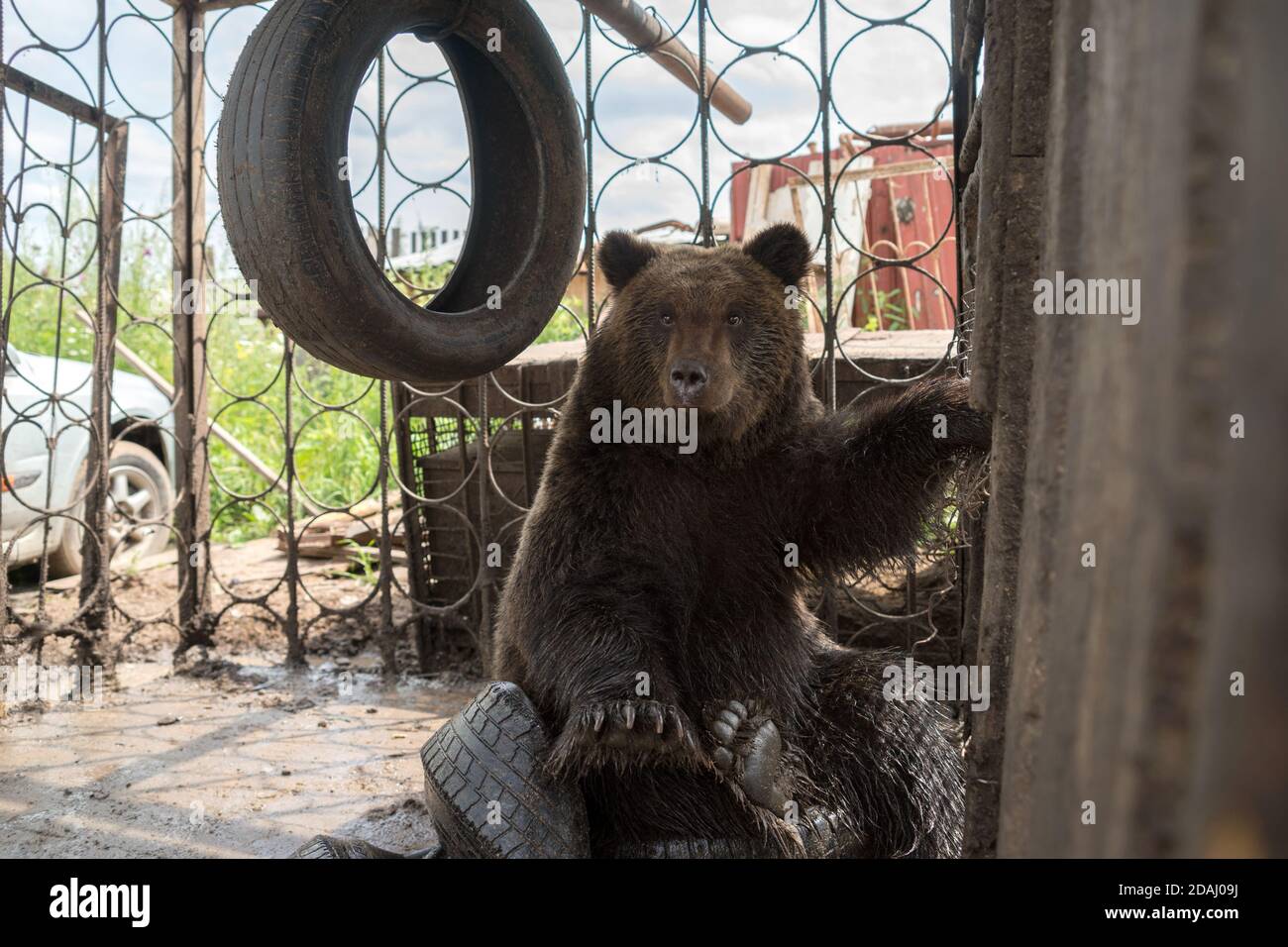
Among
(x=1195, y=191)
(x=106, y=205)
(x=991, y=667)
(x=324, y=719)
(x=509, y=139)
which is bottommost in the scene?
(x=324, y=719)

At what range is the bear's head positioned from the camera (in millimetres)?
3014

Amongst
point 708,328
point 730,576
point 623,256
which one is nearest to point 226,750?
point 730,576

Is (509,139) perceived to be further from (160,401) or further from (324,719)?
(160,401)

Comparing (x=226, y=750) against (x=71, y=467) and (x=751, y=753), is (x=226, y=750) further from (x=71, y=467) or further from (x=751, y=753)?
(x=71, y=467)

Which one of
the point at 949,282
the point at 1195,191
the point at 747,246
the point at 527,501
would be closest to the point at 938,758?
the point at 747,246

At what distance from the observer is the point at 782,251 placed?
3346mm

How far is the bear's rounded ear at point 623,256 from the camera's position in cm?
340

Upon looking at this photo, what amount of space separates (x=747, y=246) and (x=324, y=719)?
10.1 feet

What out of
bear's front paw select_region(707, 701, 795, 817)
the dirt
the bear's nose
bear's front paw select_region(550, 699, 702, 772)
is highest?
the bear's nose

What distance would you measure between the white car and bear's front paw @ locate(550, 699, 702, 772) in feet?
16.3

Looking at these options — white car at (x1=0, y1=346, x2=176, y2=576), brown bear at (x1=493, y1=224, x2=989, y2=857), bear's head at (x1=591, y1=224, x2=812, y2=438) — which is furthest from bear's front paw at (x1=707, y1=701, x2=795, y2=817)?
white car at (x1=0, y1=346, x2=176, y2=576)

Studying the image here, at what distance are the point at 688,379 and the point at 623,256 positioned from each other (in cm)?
73

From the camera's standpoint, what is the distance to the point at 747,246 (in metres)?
3.38

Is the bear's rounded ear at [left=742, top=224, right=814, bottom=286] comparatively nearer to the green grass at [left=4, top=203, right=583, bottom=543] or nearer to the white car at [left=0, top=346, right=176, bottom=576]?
the white car at [left=0, top=346, right=176, bottom=576]
